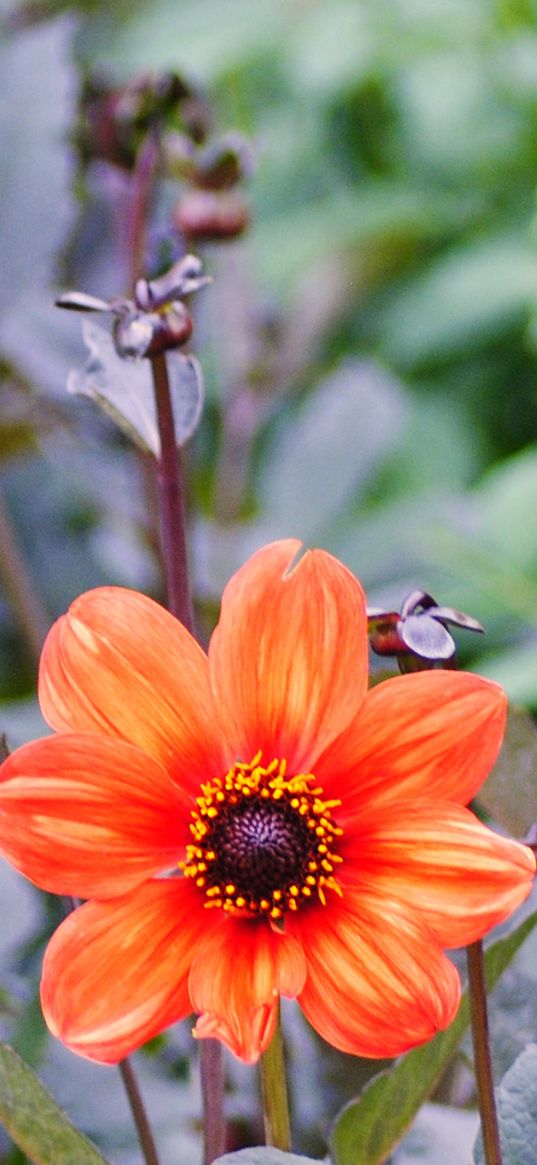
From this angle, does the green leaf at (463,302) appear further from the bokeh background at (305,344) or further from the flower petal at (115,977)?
the flower petal at (115,977)

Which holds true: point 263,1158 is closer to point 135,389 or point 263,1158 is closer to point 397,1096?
point 397,1096

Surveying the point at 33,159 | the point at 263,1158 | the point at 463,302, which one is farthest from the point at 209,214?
the point at 463,302

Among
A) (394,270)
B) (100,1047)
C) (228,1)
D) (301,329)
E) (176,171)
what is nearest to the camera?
(100,1047)

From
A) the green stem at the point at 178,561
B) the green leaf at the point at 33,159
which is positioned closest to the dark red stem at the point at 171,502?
the green stem at the point at 178,561

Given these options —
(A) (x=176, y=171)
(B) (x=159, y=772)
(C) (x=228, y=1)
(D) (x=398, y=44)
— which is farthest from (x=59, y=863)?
(C) (x=228, y=1)

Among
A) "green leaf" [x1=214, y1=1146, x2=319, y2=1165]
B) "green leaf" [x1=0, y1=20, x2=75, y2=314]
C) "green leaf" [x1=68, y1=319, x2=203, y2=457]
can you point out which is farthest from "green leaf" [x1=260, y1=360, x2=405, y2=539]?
Answer: "green leaf" [x1=214, y1=1146, x2=319, y2=1165]

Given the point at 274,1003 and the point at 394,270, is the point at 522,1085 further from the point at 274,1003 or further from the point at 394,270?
the point at 394,270
